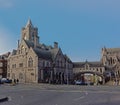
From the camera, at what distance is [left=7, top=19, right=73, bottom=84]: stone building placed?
3595 inches

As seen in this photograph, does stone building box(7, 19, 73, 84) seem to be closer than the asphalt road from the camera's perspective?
No

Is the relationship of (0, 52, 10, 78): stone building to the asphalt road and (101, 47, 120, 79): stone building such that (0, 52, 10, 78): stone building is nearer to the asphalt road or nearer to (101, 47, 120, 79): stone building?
(101, 47, 120, 79): stone building

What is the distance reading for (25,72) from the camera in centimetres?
9425

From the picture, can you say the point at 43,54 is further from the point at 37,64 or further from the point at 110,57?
the point at 110,57

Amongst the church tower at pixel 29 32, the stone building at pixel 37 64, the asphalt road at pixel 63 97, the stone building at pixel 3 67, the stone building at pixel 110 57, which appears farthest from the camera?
the stone building at pixel 110 57

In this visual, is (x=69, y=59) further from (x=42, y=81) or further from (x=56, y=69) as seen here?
(x=42, y=81)

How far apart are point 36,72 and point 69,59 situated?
83.0 ft

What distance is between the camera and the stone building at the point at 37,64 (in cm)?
9131

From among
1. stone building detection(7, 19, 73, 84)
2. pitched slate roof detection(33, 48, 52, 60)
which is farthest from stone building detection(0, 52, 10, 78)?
pitched slate roof detection(33, 48, 52, 60)

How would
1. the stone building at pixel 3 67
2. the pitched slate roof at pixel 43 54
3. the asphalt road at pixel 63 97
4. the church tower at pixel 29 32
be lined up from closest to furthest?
1. the asphalt road at pixel 63 97
2. the pitched slate roof at pixel 43 54
3. the stone building at pixel 3 67
4. the church tower at pixel 29 32

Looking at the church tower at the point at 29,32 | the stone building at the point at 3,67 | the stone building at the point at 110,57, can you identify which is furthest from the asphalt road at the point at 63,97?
the stone building at the point at 110,57

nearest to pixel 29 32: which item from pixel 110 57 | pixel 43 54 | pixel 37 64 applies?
pixel 43 54

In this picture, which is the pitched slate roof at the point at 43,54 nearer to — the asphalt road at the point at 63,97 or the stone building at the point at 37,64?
the stone building at the point at 37,64

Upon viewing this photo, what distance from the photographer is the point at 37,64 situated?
3546 inches
